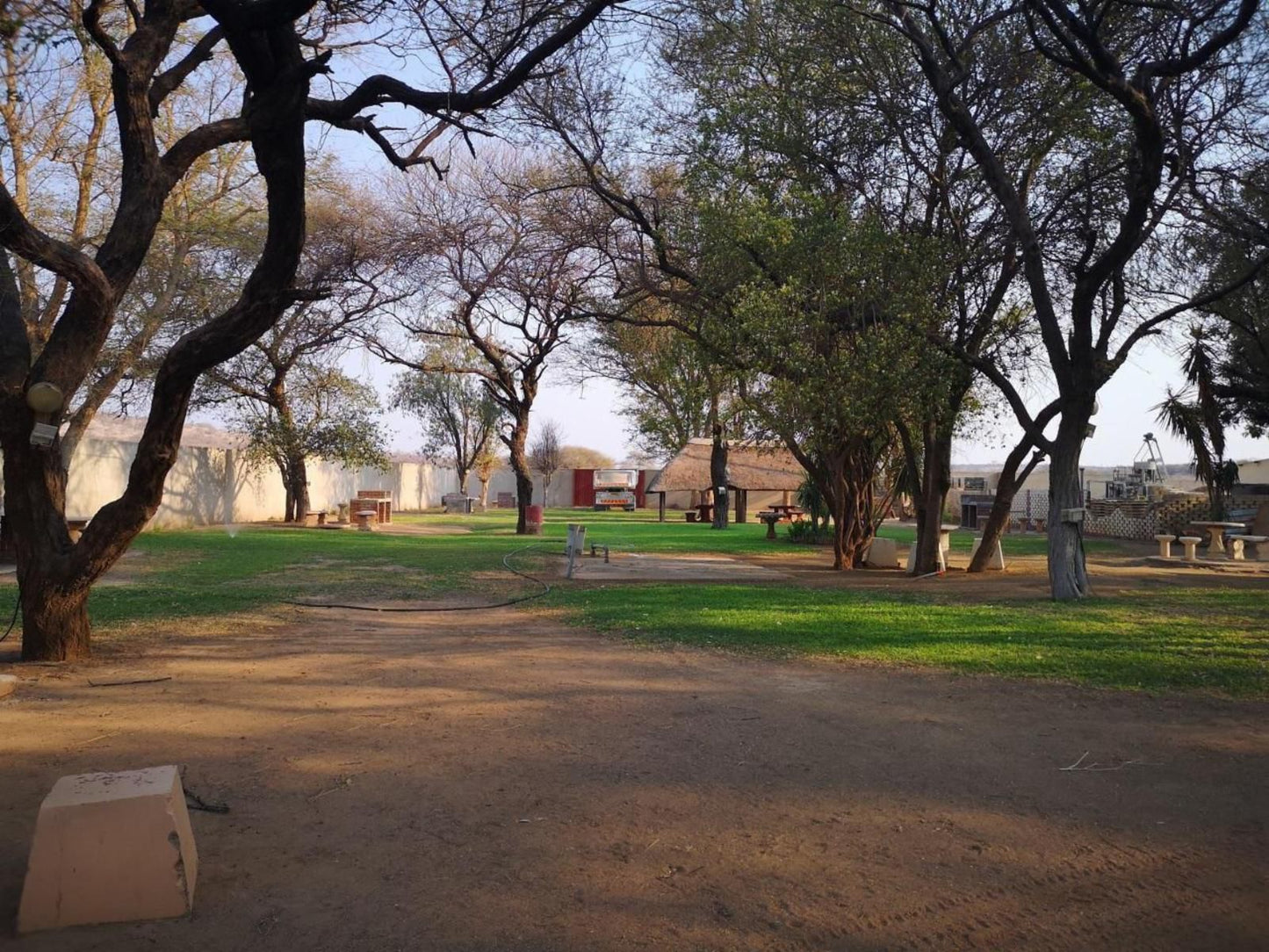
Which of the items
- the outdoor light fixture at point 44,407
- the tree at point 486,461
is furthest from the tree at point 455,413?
the outdoor light fixture at point 44,407

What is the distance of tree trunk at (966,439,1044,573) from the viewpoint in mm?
15438

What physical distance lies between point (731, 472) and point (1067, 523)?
24.7 m

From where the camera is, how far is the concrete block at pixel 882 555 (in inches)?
721

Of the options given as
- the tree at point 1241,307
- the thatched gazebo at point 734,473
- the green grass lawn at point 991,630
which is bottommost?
the green grass lawn at point 991,630

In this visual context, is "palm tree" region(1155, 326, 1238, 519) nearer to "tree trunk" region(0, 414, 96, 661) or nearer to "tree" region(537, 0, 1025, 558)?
"tree" region(537, 0, 1025, 558)

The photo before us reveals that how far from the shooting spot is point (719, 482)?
106ft

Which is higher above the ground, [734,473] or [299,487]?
[734,473]

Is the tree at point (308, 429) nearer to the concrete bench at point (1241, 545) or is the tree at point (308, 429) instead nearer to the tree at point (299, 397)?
the tree at point (299, 397)

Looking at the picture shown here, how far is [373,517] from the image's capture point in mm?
29875

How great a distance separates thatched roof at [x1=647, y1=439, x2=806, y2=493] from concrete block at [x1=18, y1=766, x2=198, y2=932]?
32947mm

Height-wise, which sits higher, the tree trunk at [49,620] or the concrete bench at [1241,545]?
the concrete bench at [1241,545]

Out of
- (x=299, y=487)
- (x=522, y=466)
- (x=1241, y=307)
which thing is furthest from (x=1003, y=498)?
(x=299, y=487)

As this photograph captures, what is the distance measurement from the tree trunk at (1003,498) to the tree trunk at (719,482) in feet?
47.8

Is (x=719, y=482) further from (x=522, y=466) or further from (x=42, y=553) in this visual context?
(x=42, y=553)
